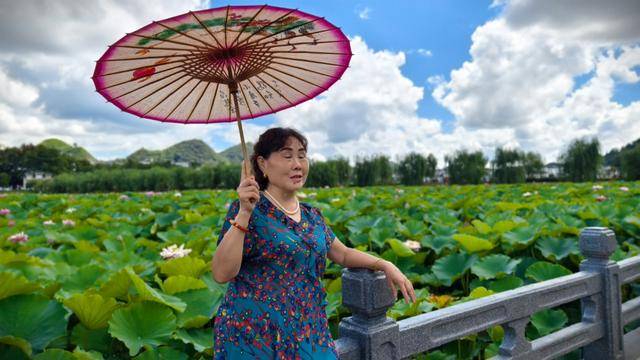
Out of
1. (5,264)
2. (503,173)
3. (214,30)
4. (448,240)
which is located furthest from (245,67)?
(503,173)

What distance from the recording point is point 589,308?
120 inches

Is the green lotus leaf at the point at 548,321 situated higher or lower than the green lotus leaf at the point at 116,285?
lower

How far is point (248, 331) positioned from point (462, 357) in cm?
191

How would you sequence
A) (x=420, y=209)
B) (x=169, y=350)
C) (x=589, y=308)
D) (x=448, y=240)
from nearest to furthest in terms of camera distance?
(x=169, y=350)
(x=589, y=308)
(x=448, y=240)
(x=420, y=209)

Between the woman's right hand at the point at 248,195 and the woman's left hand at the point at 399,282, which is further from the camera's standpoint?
the woman's left hand at the point at 399,282

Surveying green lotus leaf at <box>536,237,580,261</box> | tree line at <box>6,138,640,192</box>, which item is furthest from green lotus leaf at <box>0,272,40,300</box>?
tree line at <box>6,138,640,192</box>

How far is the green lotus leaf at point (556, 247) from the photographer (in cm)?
379

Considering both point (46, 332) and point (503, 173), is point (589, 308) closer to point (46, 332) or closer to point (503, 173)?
point (46, 332)

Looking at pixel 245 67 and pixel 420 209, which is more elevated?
pixel 245 67

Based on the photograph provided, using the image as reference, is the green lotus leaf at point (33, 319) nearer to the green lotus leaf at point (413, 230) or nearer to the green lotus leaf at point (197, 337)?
the green lotus leaf at point (197, 337)

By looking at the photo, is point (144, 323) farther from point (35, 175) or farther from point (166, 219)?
point (35, 175)

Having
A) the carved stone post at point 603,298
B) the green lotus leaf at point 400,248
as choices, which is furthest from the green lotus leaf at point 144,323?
the carved stone post at point 603,298

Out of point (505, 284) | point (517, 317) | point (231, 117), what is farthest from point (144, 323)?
point (505, 284)

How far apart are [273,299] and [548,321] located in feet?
8.21
